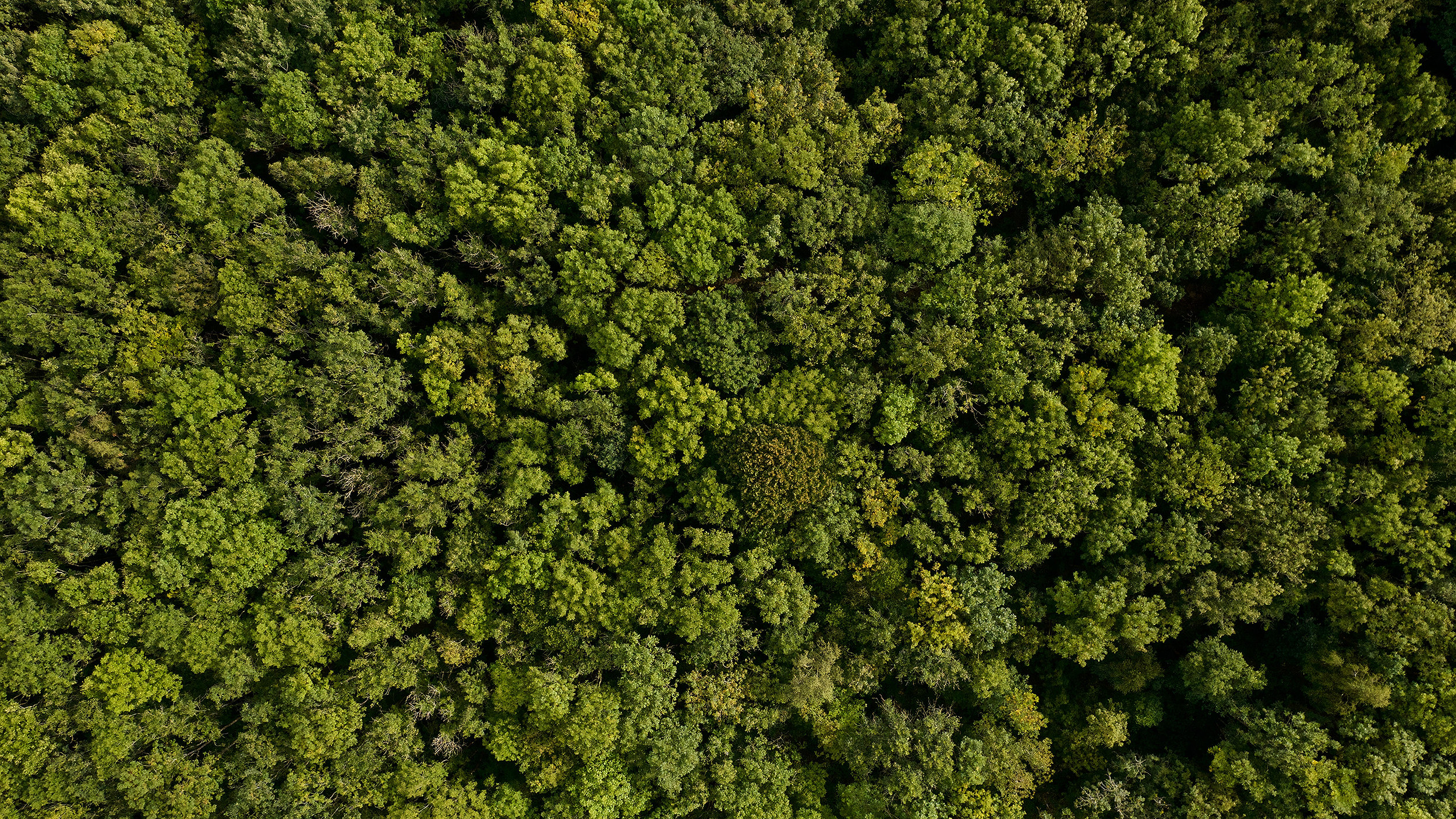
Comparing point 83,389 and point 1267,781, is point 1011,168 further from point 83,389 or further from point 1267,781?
point 83,389

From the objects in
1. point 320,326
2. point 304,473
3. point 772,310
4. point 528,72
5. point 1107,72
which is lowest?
point 304,473

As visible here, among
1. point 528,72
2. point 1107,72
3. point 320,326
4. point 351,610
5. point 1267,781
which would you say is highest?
point 1107,72

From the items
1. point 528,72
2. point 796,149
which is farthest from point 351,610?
point 796,149

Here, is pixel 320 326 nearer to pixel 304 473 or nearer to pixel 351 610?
pixel 304 473

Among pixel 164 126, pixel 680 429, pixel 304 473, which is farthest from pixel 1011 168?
pixel 164 126

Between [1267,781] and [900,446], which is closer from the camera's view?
[1267,781]

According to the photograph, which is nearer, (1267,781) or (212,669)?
(1267,781)

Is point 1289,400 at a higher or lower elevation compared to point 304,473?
higher
